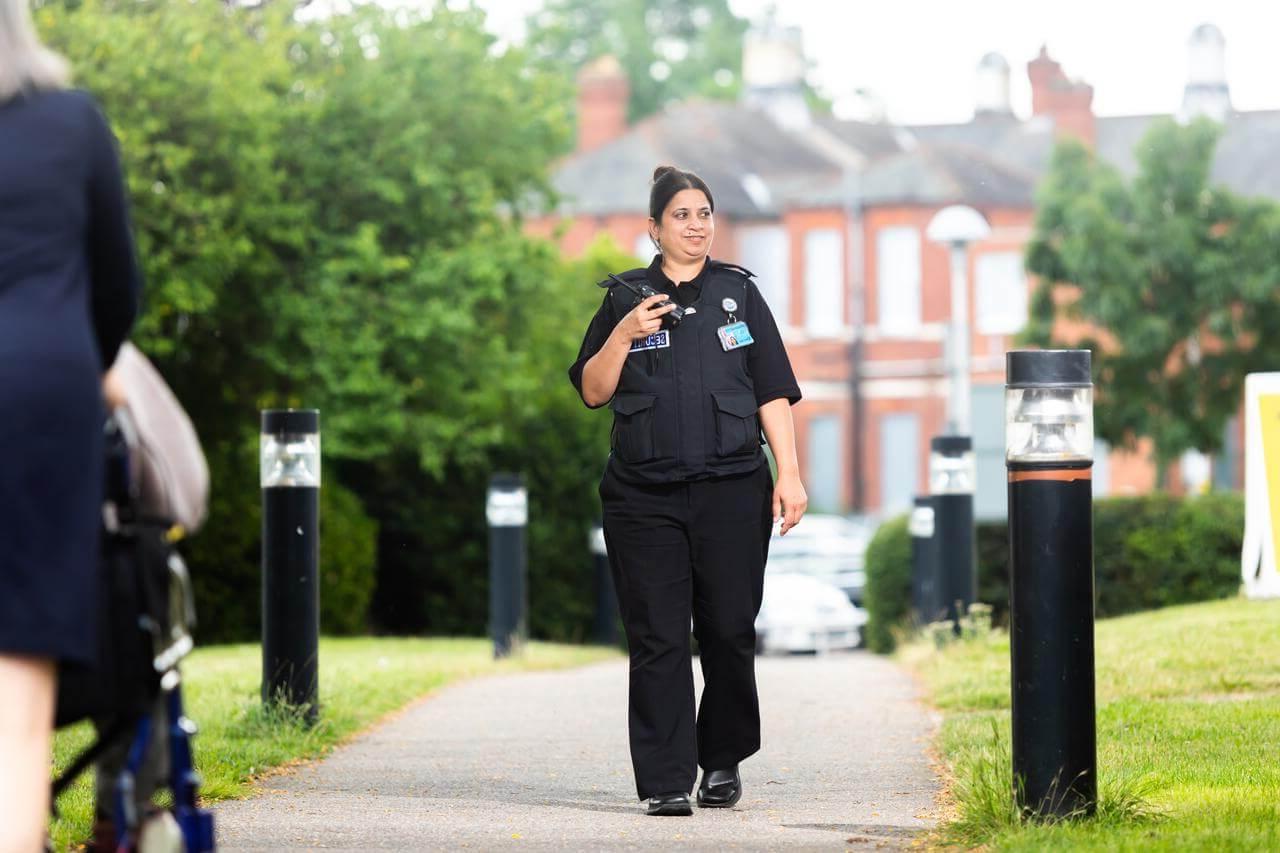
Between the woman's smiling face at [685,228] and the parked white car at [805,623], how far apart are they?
22.3 metres

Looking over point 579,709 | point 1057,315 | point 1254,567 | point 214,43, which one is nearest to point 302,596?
point 579,709

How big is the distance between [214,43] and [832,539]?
1936 centimetres

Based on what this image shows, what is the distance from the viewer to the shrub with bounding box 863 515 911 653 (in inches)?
850

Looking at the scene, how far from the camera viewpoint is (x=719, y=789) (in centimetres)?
651

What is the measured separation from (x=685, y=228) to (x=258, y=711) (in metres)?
2.64

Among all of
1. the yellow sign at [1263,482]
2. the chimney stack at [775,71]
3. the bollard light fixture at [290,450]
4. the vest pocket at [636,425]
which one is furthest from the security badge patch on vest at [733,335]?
the chimney stack at [775,71]

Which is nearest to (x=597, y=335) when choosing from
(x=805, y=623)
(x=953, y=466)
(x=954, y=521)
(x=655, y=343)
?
(x=655, y=343)

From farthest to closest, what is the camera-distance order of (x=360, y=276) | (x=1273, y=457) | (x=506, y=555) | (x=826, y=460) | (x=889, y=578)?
(x=826, y=460) → (x=360, y=276) → (x=889, y=578) → (x=506, y=555) → (x=1273, y=457)

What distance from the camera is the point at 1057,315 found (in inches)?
1508

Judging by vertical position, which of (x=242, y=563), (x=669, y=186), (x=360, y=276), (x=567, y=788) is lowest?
(x=567, y=788)

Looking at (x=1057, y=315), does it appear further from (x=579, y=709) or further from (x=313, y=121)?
(x=579, y=709)

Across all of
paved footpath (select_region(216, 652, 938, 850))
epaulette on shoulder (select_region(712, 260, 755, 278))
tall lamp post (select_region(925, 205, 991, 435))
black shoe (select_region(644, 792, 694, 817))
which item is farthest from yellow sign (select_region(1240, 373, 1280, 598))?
black shoe (select_region(644, 792, 694, 817))

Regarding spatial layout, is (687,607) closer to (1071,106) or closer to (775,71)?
(1071,106)

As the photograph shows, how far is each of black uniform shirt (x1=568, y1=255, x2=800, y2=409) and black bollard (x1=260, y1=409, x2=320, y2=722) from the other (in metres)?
1.66
